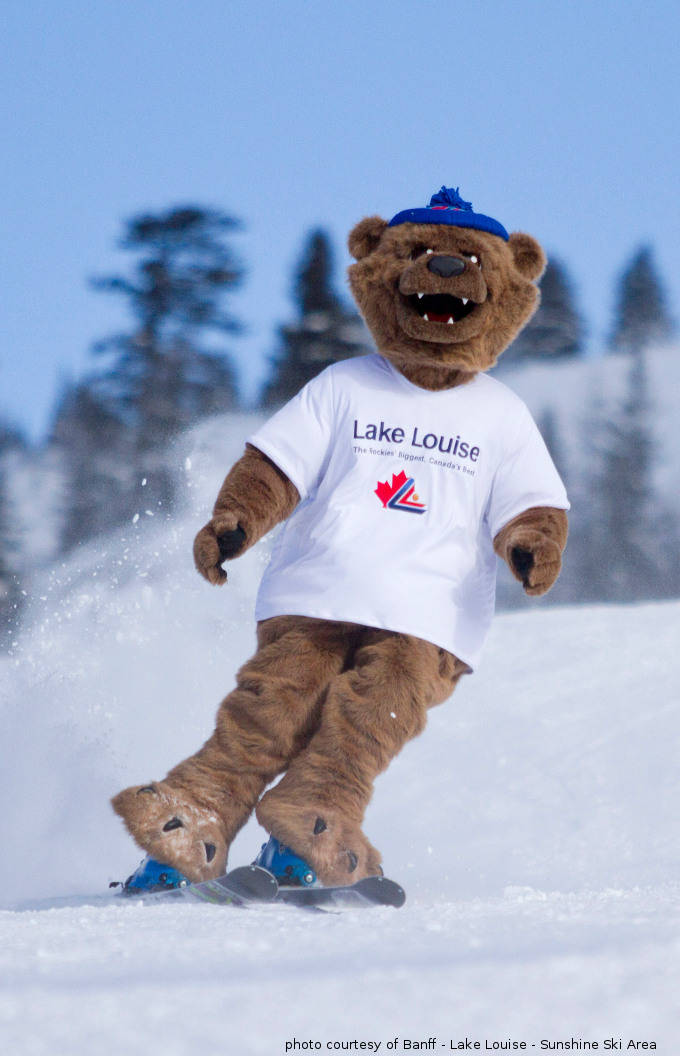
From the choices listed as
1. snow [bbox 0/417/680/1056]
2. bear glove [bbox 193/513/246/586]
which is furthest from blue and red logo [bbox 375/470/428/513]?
snow [bbox 0/417/680/1056]

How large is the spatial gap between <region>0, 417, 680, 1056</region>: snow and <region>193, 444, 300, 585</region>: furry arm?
840mm

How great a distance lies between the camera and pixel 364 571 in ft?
10.1

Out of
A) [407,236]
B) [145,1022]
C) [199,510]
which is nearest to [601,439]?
[199,510]

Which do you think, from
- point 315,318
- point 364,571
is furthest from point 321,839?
point 315,318

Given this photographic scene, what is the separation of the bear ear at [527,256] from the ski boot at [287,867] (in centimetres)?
162

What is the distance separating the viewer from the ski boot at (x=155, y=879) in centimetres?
292

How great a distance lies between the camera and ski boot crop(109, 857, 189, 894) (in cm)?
292

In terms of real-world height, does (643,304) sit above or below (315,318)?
above

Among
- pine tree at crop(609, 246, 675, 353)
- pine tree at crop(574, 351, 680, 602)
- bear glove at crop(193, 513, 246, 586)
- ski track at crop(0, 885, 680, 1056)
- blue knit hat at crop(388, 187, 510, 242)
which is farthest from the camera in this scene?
pine tree at crop(609, 246, 675, 353)

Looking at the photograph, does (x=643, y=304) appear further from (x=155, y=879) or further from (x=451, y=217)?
(x=155, y=879)

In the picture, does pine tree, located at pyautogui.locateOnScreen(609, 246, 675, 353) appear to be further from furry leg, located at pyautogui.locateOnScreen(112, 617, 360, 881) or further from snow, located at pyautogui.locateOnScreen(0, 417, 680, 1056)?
furry leg, located at pyautogui.locateOnScreen(112, 617, 360, 881)

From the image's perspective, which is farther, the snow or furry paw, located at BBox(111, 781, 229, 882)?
furry paw, located at BBox(111, 781, 229, 882)

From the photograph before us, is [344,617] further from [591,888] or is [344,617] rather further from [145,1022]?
[145,1022]

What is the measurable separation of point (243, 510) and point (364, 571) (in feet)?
1.10
